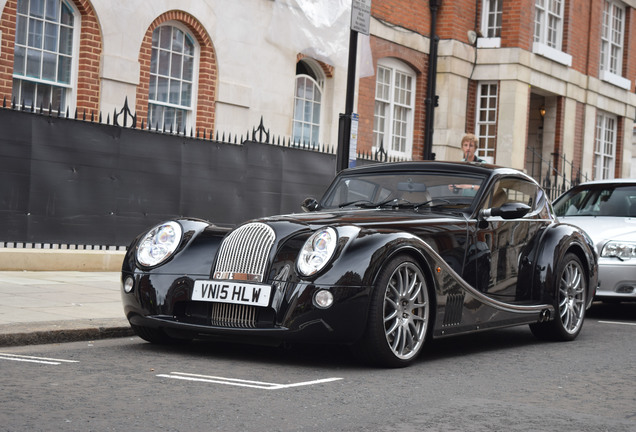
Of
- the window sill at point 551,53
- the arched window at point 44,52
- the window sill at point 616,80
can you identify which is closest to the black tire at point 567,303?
the arched window at point 44,52

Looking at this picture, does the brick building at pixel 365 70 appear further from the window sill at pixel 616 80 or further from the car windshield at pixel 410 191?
the car windshield at pixel 410 191

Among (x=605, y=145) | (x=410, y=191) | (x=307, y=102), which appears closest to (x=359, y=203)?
(x=410, y=191)

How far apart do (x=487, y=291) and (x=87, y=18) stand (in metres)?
8.79

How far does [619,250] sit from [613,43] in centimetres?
1896

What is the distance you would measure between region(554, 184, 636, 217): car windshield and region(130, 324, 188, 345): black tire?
6.30 meters

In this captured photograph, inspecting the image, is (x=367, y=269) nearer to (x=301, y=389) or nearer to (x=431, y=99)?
(x=301, y=389)

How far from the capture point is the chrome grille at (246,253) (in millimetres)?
6598

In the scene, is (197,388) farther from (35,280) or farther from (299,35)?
(299,35)

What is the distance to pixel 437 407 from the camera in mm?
5371

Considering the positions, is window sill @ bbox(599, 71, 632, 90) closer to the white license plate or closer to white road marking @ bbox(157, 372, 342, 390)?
the white license plate

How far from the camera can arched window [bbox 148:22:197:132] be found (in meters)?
15.6

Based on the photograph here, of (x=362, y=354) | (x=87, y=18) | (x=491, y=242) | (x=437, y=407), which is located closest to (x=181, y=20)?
(x=87, y=18)

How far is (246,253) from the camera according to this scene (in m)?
6.70

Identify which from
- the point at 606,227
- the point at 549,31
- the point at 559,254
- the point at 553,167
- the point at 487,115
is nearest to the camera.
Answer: the point at 559,254
